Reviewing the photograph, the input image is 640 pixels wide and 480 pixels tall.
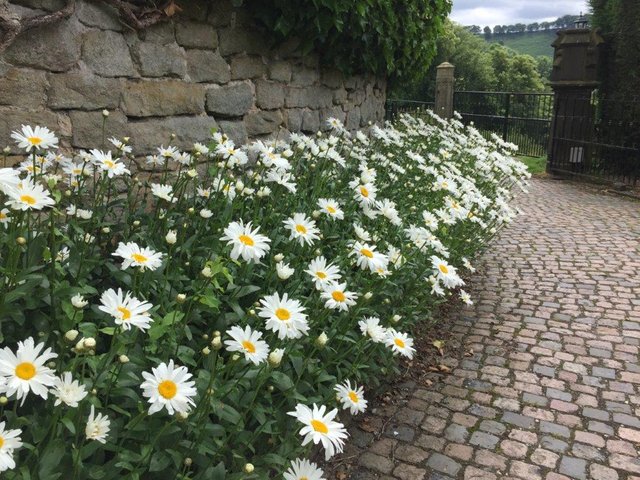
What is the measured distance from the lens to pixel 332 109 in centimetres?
543

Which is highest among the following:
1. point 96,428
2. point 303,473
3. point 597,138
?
point 597,138

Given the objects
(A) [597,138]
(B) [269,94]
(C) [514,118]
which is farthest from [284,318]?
(C) [514,118]

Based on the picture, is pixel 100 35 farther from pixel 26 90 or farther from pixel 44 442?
pixel 44 442

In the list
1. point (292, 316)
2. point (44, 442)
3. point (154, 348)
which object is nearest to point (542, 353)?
point (292, 316)

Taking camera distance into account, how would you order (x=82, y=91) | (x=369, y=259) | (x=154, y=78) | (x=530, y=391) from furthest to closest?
(x=154, y=78)
(x=530, y=391)
(x=82, y=91)
(x=369, y=259)

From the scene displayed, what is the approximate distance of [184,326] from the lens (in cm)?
199

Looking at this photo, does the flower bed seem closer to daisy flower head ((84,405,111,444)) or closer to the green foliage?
daisy flower head ((84,405,111,444))

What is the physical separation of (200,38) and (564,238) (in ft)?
15.7

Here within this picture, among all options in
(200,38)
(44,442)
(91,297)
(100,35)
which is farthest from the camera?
(200,38)

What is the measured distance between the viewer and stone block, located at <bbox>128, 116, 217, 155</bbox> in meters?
3.46

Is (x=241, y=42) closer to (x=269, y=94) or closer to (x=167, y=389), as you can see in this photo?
(x=269, y=94)

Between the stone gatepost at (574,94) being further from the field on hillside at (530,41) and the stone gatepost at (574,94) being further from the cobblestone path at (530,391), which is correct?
the field on hillside at (530,41)

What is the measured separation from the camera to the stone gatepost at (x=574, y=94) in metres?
10.8

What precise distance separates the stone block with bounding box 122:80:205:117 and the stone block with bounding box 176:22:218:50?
A: 246 millimetres
